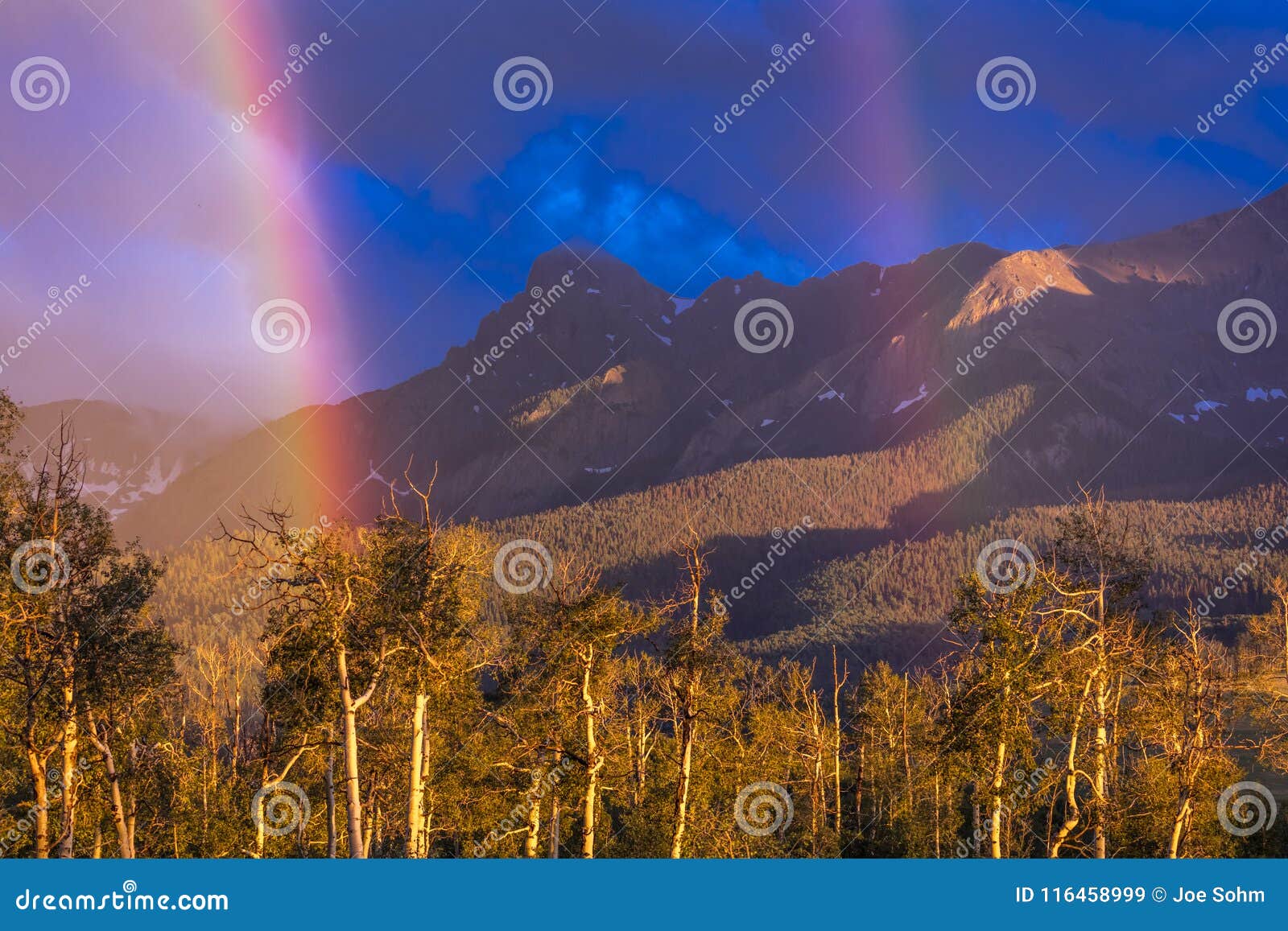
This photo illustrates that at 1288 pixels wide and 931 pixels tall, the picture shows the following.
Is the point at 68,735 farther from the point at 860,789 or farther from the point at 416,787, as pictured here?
the point at 860,789

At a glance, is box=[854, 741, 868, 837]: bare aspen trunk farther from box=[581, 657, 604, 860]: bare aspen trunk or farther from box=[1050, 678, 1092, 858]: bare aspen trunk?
box=[581, 657, 604, 860]: bare aspen trunk

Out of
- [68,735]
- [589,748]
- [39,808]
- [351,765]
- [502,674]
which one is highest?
[502,674]

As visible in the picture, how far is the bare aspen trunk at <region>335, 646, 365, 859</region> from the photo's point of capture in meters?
23.6

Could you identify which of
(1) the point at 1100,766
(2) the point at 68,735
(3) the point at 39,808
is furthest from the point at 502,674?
(1) the point at 1100,766

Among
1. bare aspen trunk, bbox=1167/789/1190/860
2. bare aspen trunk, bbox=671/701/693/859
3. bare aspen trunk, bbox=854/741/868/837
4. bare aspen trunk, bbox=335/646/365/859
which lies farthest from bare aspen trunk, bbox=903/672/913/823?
bare aspen trunk, bbox=335/646/365/859

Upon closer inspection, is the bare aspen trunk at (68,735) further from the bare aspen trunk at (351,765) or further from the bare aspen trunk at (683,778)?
the bare aspen trunk at (683,778)

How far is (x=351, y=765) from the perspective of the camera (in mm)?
24297

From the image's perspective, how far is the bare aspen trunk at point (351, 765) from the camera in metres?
23.6

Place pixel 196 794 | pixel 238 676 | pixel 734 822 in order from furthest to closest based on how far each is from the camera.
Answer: pixel 238 676 → pixel 196 794 → pixel 734 822

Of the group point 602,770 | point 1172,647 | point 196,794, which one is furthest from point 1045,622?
point 196,794

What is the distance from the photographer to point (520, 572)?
39656mm

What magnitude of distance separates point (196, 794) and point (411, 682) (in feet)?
126

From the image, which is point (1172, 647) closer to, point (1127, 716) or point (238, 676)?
point (1127, 716)

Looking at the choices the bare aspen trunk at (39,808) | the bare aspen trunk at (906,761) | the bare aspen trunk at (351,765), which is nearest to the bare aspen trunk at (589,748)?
the bare aspen trunk at (351,765)
